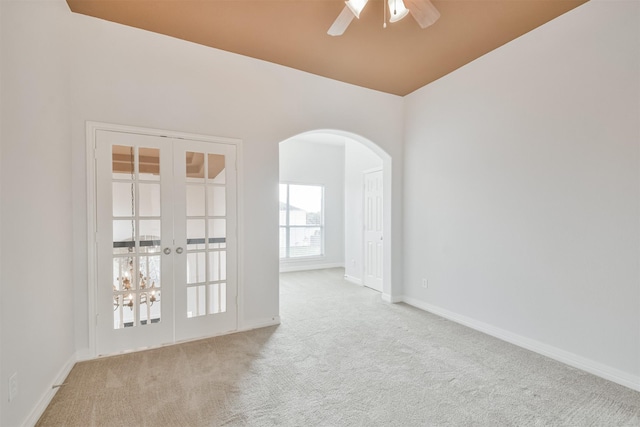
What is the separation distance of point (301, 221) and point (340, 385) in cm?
507

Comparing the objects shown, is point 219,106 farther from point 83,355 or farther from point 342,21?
point 83,355

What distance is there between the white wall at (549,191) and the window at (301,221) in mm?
3697

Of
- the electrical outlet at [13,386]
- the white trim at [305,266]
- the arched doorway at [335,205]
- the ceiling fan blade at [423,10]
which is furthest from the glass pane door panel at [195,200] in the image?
the white trim at [305,266]

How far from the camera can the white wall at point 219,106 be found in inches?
104

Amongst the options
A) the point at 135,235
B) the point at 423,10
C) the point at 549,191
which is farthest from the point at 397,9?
the point at 135,235

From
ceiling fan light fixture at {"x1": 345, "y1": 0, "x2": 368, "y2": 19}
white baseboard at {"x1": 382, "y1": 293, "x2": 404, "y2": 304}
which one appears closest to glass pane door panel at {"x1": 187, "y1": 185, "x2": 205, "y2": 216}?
ceiling fan light fixture at {"x1": 345, "y1": 0, "x2": 368, "y2": 19}

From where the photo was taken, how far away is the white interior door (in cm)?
502

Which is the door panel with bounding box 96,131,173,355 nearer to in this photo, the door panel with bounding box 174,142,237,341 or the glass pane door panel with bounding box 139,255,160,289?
the glass pane door panel with bounding box 139,255,160,289

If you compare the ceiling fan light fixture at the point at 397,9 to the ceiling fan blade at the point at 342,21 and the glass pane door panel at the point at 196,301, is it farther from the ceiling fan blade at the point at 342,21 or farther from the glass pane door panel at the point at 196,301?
the glass pane door panel at the point at 196,301

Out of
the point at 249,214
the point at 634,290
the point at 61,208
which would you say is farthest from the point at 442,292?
the point at 61,208

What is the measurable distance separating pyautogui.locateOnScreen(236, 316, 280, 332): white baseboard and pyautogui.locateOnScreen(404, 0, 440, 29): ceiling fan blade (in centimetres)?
336

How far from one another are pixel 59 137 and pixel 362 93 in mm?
3410

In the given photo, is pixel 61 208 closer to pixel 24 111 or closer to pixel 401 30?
pixel 24 111

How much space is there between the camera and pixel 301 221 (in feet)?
23.5
